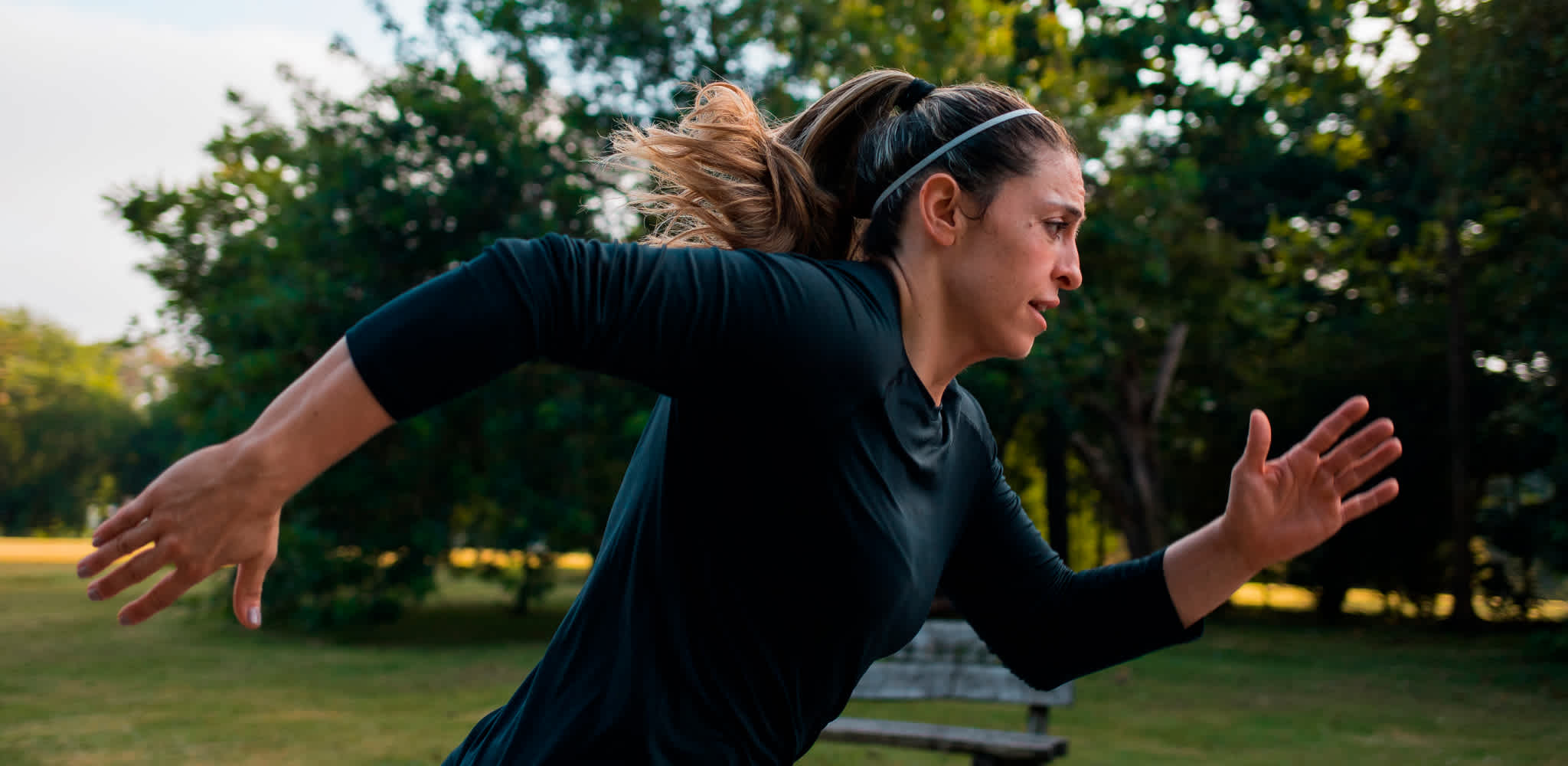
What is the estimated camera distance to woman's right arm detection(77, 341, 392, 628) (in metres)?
1.16

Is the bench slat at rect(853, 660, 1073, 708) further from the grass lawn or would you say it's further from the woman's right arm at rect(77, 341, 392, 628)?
the woman's right arm at rect(77, 341, 392, 628)

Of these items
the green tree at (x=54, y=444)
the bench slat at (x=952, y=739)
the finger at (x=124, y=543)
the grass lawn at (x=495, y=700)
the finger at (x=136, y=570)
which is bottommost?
the green tree at (x=54, y=444)

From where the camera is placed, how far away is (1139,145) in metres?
17.5

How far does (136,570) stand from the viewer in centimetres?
117

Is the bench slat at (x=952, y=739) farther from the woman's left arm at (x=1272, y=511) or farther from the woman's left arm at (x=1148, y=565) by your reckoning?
the woman's left arm at (x=1272, y=511)

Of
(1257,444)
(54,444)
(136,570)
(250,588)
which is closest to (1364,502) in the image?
(1257,444)

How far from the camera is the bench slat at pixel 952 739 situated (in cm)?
548

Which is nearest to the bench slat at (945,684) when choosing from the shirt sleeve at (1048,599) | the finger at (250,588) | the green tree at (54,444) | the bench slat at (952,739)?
the bench slat at (952,739)

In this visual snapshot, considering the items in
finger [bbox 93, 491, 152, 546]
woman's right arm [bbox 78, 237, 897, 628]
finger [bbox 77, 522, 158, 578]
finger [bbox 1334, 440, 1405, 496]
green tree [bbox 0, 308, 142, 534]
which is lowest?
green tree [bbox 0, 308, 142, 534]

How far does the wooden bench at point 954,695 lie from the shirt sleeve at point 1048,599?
3.33 metres

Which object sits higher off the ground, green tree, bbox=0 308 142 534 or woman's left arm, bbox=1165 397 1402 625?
woman's left arm, bbox=1165 397 1402 625

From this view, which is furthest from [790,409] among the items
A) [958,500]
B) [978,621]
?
[978,621]

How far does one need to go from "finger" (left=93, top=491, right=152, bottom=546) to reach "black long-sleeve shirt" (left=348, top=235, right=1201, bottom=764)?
9.2 inches

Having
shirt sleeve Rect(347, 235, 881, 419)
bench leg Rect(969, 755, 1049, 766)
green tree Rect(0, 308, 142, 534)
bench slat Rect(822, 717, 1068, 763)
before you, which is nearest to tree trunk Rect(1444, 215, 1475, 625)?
bench slat Rect(822, 717, 1068, 763)
